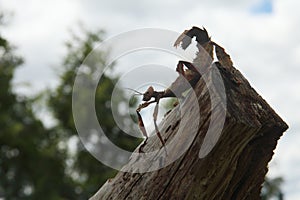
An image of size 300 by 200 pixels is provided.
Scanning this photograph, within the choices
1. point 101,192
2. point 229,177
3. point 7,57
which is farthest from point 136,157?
point 7,57

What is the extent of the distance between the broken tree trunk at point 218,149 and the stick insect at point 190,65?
0.18ft

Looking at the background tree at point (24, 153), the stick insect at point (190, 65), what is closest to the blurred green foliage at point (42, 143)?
the background tree at point (24, 153)

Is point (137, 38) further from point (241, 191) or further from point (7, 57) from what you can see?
point (7, 57)

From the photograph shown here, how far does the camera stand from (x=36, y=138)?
32.4 m

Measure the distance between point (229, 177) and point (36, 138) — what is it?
3038 centimetres

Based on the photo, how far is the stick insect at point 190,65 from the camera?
271 cm

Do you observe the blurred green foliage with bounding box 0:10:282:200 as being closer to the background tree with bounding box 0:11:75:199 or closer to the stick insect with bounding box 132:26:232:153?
the background tree with bounding box 0:11:75:199

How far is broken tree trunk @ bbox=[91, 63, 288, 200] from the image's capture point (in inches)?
99.1

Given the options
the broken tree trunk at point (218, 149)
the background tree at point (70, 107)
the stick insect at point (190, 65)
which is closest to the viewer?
the broken tree trunk at point (218, 149)

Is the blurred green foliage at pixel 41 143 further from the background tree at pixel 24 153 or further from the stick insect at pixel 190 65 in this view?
the stick insect at pixel 190 65

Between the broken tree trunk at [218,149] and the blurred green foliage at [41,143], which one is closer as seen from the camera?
the broken tree trunk at [218,149]

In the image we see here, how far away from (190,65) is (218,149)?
0.40m

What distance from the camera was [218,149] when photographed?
2516 millimetres

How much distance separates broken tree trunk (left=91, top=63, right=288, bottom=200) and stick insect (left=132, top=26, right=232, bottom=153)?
0.06 meters
